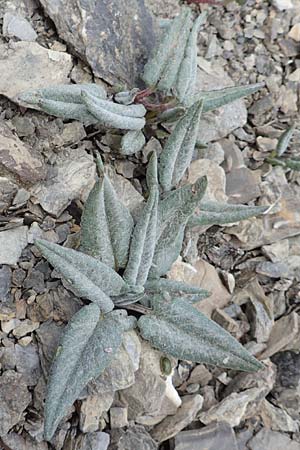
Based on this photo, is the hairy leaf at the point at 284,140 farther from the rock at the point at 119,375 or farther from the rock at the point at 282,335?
the rock at the point at 119,375

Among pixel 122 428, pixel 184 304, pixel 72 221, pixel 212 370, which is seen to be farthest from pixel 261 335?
pixel 72 221

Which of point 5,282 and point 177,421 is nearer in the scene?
point 5,282

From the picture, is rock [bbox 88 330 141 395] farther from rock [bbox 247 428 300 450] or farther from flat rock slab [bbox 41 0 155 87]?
flat rock slab [bbox 41 0 155 87]

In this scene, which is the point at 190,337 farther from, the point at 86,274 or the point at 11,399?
the point at 11,399

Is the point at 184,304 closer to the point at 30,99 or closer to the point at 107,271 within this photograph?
the point at 107,271

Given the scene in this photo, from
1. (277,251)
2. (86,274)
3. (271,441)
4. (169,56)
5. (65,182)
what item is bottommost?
(271,441)

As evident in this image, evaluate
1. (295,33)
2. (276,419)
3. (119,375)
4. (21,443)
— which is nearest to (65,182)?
(119,375)

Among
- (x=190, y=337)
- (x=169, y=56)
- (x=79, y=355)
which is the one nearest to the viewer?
(x=79, y=355)
